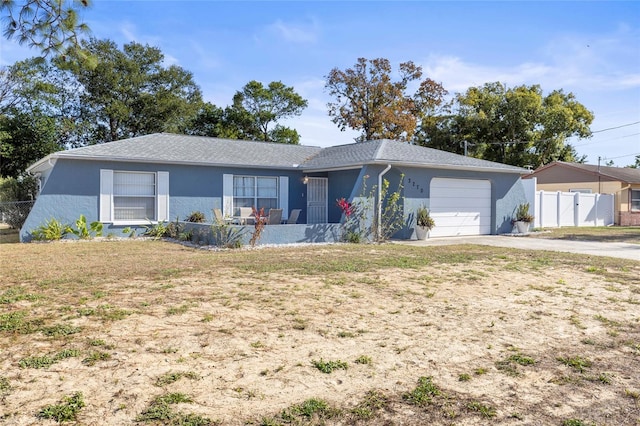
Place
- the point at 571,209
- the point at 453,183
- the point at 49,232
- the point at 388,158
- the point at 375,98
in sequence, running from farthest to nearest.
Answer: the point at 375,98 → the point at 571,209 → the point at 453,183 → the point at 388,158 → the point at 49,232

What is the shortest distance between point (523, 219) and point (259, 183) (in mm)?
10656

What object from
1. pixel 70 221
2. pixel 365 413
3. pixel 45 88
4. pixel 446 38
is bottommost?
pixel 365 413

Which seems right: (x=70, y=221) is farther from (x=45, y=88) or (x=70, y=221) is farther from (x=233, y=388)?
(x=45, y=88)

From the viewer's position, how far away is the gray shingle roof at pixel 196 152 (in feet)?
51.5

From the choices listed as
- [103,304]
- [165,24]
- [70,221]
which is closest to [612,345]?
[103,304]

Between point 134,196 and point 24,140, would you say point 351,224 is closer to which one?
point 134,196

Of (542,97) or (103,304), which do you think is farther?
(542,97)

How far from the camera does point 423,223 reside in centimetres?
1686

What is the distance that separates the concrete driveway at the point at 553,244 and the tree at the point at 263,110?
25431 mm

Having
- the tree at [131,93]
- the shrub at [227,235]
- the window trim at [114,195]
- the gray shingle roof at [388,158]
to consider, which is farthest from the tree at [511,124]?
the shrub at [227,235]

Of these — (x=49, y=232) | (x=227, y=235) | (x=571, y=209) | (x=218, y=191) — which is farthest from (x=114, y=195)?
(x=571, y=209)

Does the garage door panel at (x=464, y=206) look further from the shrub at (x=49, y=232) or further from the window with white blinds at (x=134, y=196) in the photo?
the shrub at (x=49, y=232)

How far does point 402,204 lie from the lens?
16.7m

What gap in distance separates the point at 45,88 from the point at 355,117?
70.2 feet
